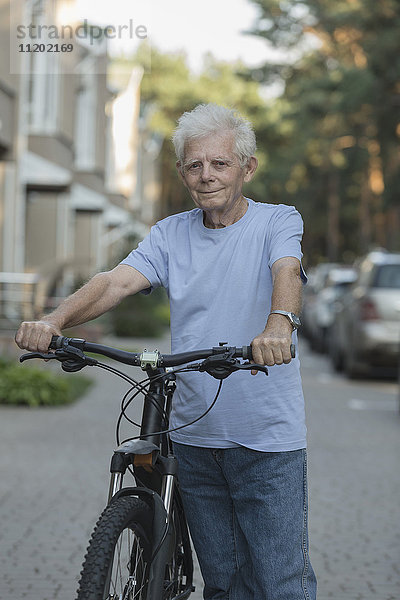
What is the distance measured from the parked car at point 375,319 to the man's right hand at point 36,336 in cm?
1272

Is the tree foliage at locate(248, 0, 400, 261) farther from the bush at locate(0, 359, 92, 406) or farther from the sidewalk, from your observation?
the sidewalk

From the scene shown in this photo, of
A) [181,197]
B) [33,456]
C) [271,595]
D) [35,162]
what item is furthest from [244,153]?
[181,197]

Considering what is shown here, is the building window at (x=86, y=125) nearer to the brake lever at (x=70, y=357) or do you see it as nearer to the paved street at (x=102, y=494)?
the paved street at (x=102, y=494)

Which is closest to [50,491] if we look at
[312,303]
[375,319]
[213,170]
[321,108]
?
[213,170]

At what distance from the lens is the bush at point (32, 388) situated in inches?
477

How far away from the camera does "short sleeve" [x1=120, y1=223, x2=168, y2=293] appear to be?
3.69 metres

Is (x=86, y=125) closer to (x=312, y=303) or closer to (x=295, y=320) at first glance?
(x=312, y=303)

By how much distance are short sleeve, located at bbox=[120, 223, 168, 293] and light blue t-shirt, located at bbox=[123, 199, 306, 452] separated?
0.11 meters

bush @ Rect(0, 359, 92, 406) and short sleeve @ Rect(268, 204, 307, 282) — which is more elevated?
short sleeve @ Rect(268, 204, 307, 282)

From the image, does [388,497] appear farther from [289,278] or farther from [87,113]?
[87,113]

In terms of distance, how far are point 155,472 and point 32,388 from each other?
8951 mm

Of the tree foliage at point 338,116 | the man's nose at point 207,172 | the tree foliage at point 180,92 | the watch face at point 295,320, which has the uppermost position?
the tree foliage at point 180,92

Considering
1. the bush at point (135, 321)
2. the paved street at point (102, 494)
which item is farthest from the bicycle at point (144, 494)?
the bush at point (135, 321)

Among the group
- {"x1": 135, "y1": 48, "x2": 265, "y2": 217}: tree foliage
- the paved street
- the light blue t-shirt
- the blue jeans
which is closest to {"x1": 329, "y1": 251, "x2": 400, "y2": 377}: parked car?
the paved street
